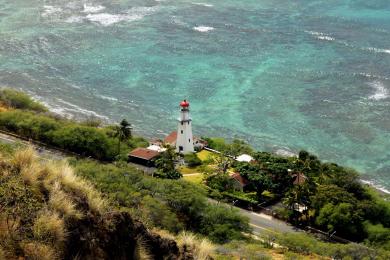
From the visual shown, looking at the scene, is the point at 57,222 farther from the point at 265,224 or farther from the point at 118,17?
the point at 118,17

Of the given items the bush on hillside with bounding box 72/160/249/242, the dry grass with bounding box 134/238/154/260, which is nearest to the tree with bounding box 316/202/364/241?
the bush on hillside with bounding box 72/160/249/242

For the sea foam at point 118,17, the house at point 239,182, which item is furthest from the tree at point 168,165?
the sea foam at point 118,17

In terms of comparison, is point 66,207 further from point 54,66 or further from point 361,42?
point 361,42

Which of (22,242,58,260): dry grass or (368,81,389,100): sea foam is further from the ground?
(22,242,58,260): dry grass

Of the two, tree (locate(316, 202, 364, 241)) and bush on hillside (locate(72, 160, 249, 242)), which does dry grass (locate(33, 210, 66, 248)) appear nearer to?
bush on hillside (locate(72, 160, 249, 242))

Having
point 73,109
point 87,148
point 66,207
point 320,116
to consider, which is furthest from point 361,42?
point 66,207

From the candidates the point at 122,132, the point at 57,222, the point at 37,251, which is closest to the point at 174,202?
the point at 122,132

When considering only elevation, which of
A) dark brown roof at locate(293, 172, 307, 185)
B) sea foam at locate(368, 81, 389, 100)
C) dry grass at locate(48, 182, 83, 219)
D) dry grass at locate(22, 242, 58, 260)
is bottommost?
dark brown roof at locate(293, 172, 307, 185)
